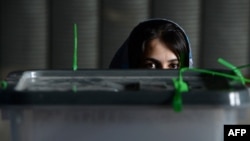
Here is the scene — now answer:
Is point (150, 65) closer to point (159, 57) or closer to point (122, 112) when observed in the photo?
point (159, 57)

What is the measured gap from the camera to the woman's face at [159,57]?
1.06 meters

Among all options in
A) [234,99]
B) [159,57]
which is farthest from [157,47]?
[234,99]

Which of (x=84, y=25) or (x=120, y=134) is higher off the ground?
(x=84, y=25)

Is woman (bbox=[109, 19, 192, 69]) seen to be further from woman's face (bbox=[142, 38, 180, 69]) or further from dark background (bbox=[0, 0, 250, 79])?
dark background (bbox=[0, 0, 250, 79])

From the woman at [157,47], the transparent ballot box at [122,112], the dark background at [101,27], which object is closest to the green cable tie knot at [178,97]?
the transparent ballot box at [122,112]

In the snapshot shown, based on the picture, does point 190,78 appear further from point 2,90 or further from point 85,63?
point 85,63

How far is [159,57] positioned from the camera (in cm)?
107

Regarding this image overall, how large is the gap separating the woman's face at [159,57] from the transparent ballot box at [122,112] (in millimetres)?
481

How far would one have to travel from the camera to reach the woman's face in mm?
1062

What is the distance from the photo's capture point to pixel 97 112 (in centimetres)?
55

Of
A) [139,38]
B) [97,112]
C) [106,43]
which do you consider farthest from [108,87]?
[106,43]

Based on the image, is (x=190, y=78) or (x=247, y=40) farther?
(x=247, y=40)

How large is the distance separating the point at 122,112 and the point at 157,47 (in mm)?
557

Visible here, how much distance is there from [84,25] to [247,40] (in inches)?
21.0
